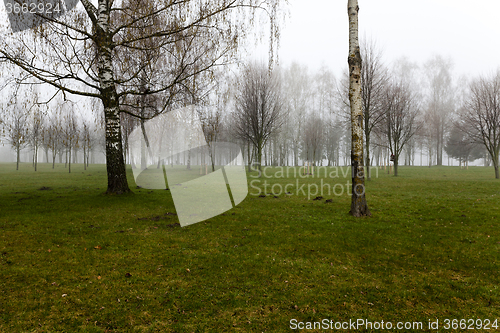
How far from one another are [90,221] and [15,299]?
Answer: 4.10 metres

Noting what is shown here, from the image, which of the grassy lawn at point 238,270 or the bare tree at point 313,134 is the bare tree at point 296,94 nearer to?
the bare tree at point 313,134

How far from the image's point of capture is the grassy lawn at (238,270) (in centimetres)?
331

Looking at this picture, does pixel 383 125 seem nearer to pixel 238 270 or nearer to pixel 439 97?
pixel 238 270

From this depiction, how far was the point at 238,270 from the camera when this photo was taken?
4605mm

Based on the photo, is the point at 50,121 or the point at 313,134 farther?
the point at 313,134

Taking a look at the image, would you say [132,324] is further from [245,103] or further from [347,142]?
[347,142]

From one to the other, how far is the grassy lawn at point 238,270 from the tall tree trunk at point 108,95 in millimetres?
2596

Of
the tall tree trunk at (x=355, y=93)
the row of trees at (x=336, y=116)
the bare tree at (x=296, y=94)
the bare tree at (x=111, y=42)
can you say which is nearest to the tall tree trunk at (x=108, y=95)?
the bare tree at (x=111, y=42)

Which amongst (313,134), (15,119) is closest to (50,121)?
(15,119)

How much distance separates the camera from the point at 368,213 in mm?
8352

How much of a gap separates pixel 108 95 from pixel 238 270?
356 inches

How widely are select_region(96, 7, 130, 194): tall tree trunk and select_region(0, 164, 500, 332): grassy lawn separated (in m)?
2.60

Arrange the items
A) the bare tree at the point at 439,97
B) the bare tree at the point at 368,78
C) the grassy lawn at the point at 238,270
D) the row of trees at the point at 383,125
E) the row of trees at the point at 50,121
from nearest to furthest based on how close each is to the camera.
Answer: the grassy lawn at the point at 238,270, the row of trees at the point at 50,121, the bare tree at the point at 368,78, the row of trees at the point at 383,125, the bare tree at the point at 439,97

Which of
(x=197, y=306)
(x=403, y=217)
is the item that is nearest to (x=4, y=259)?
(x=197, y=306)
